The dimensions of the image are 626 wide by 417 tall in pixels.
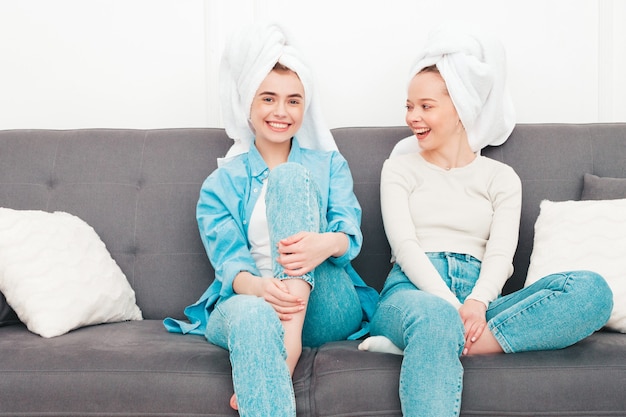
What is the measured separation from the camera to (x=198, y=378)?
148cm

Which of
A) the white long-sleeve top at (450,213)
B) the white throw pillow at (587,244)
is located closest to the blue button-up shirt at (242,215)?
the white long-sleeve top at (450,213)

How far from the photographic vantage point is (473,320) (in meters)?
1.58

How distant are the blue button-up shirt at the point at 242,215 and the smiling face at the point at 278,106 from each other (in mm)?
77

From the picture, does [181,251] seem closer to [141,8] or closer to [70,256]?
[70,256]

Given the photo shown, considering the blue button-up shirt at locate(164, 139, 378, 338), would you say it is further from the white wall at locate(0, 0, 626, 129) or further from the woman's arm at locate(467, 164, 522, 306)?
the white wall at locate(0, 0, 626, 129)

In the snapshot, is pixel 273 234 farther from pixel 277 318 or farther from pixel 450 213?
pixel 450 213

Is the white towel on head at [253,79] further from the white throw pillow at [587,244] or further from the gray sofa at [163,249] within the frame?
the white throw pillow at [587,244]

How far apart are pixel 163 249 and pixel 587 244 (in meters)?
1.12

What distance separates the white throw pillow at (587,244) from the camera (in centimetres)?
173

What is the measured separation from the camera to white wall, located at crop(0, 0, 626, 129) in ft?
8.16

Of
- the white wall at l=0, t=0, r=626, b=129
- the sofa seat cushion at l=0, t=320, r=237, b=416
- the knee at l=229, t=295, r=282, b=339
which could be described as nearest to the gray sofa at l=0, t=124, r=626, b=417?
the sofa seat cushion at l=0, t=320, r=237, b=416

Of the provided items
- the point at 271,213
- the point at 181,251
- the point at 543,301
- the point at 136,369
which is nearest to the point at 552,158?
the point at 543,301

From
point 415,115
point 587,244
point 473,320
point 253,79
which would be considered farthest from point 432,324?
point 253,79

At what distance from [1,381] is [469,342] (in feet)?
3.17
